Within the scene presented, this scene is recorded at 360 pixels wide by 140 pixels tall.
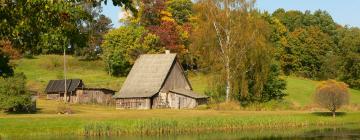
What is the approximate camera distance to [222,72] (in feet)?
176

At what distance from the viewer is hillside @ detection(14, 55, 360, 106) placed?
69438 millimetres

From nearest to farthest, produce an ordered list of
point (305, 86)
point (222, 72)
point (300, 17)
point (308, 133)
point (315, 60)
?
point (308, 133), point (222, 72), point (305, 86), point (315, 60), point (300, 17)

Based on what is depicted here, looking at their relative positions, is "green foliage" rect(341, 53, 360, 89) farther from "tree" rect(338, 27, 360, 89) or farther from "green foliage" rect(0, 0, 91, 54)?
"green foliage" rect(0, 0, 91, 54)

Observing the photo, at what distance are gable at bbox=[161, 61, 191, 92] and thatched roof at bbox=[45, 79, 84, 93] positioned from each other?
35.4 feet

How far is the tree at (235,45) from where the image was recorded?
53000 millimetres

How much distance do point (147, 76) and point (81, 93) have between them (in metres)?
8.46

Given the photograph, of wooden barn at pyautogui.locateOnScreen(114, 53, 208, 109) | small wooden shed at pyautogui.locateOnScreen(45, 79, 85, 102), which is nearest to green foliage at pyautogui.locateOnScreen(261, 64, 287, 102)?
wooden barn at pyautogui.locateOnScreen(114, 53, 208, 109)

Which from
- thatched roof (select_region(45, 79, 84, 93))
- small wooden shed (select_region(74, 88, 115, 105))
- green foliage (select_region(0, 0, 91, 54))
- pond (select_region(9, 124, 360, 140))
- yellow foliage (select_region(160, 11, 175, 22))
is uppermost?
yellow foliage (select_region(160, 11, 175, 22))

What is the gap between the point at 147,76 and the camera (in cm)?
6000

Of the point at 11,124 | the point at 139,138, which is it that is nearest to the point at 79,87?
the point at 11,124

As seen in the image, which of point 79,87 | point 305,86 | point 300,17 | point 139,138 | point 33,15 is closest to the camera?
point 33,15

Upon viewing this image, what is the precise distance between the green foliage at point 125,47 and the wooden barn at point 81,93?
559 inches

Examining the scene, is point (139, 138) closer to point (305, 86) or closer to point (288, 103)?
point (288, 103)

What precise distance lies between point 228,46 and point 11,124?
81.1 feet
